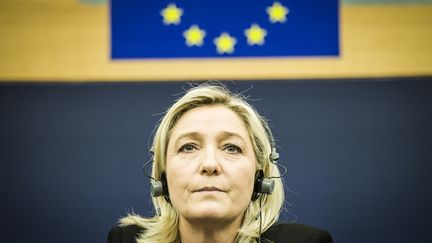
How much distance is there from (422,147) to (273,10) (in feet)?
2.65

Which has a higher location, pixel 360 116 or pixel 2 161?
pixel 360 116

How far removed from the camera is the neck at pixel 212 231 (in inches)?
51.7

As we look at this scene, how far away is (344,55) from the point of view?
1.97 meters

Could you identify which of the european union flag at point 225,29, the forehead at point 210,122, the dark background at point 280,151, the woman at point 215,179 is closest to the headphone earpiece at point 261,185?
the woman at point 215,179

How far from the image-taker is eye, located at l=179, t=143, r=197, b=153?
4.36 ft

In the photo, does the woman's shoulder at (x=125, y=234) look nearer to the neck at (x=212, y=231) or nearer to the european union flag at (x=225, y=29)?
the neck at (x=212, y=231)

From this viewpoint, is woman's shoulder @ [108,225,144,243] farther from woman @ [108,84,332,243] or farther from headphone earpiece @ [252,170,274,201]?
headphone earpiece @ [252,170,274,201]

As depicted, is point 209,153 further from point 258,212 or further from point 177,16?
point 177,16

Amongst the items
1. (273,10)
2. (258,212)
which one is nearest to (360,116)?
(273,10)

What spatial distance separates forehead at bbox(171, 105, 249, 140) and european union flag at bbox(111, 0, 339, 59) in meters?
0.61

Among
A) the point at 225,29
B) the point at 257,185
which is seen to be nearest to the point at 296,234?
the point at 257,185

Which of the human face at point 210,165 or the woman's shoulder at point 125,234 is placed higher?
the human face at point 210,165

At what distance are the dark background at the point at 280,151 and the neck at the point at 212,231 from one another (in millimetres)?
604

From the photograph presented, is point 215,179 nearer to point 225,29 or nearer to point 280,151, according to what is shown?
point 280,151
